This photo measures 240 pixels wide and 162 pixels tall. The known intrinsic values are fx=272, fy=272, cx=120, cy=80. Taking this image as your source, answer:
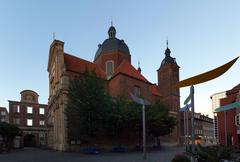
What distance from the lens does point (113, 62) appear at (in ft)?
195

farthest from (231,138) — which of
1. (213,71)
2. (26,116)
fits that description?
(26,116)

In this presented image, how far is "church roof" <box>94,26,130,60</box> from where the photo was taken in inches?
2400

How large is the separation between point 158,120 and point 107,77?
1911 centimetres

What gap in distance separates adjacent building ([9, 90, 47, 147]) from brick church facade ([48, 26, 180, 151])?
55.3 feet

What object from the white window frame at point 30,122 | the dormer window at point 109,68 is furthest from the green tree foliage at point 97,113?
the white window frame at point 30,122

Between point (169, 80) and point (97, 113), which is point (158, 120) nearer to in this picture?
point (97, 113)

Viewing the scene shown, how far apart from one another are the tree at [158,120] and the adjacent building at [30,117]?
38.3m

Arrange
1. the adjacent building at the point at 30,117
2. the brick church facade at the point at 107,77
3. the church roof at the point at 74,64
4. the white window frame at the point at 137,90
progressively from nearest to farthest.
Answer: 1. the brick church facade at the point at 107,77
2. the church roof at the point at 74,64
3. the white window frame at the point at 137,90
4. the adjacent building at the point at 30,117

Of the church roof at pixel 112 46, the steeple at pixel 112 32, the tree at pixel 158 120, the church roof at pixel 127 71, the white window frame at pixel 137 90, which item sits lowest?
the tree at pixel 158 120

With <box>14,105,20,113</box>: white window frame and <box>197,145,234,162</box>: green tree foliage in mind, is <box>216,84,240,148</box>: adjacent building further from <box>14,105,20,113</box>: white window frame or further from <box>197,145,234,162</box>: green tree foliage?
<box>14,105,20,113</box>: white window frame

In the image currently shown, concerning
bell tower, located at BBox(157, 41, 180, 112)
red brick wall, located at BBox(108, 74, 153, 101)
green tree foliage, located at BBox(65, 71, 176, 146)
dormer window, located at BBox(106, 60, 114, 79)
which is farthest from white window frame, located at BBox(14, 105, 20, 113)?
bell tower, located at BBox(157, 41, 180, 112)

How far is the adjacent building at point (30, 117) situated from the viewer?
7188 cm

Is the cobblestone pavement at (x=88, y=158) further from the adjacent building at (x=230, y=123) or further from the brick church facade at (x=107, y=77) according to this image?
the adjacent building at (x=230, y=123)

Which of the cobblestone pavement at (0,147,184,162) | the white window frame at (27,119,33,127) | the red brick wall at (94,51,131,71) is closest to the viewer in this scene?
the cobblestone pavement at (0,147,184,162)
